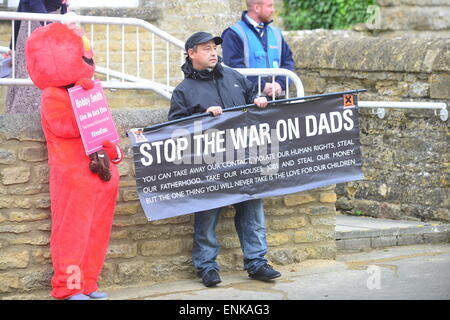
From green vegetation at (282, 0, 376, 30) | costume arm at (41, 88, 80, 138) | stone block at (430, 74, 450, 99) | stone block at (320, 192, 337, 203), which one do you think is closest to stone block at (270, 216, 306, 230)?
stone block at (320, 192, 337, 203)

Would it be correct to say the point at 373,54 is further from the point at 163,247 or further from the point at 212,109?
the point at 163,247

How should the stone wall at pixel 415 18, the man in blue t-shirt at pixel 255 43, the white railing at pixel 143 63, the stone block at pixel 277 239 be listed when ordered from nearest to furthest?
1. the white railing at pixel 143 63
2. the stone block at pixel 277 239
3. the man in blue t-shirt at pixel 255 43
4. the stone wall at pixel 415 18

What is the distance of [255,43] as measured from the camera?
8109 mm

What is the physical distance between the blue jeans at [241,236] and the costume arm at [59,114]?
130cm

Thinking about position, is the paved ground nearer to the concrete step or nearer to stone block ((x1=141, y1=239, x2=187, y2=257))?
stone block ((x1=141, y1=239, x2=187, y2=257))

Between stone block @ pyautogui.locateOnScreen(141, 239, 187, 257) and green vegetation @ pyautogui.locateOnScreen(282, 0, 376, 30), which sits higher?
green vegetation @ pyautogui.locateOnScreen(282, 0, 376, 30)

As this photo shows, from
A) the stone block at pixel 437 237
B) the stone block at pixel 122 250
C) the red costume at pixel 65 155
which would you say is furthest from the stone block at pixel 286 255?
the red costume at pixel 65 155

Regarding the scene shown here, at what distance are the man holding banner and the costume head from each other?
0.91 meters

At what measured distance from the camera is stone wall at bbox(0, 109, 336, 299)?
21.9 ft

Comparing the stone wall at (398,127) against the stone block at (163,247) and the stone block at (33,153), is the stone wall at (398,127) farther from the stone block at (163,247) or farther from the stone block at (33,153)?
the stone block at (33,153)

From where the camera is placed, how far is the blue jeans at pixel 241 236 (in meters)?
7.14

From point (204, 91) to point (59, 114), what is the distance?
4.02ft

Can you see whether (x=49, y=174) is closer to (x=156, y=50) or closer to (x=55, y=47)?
(x=55, y=47)

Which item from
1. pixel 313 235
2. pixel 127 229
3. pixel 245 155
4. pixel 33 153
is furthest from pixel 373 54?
pixel 33 153
